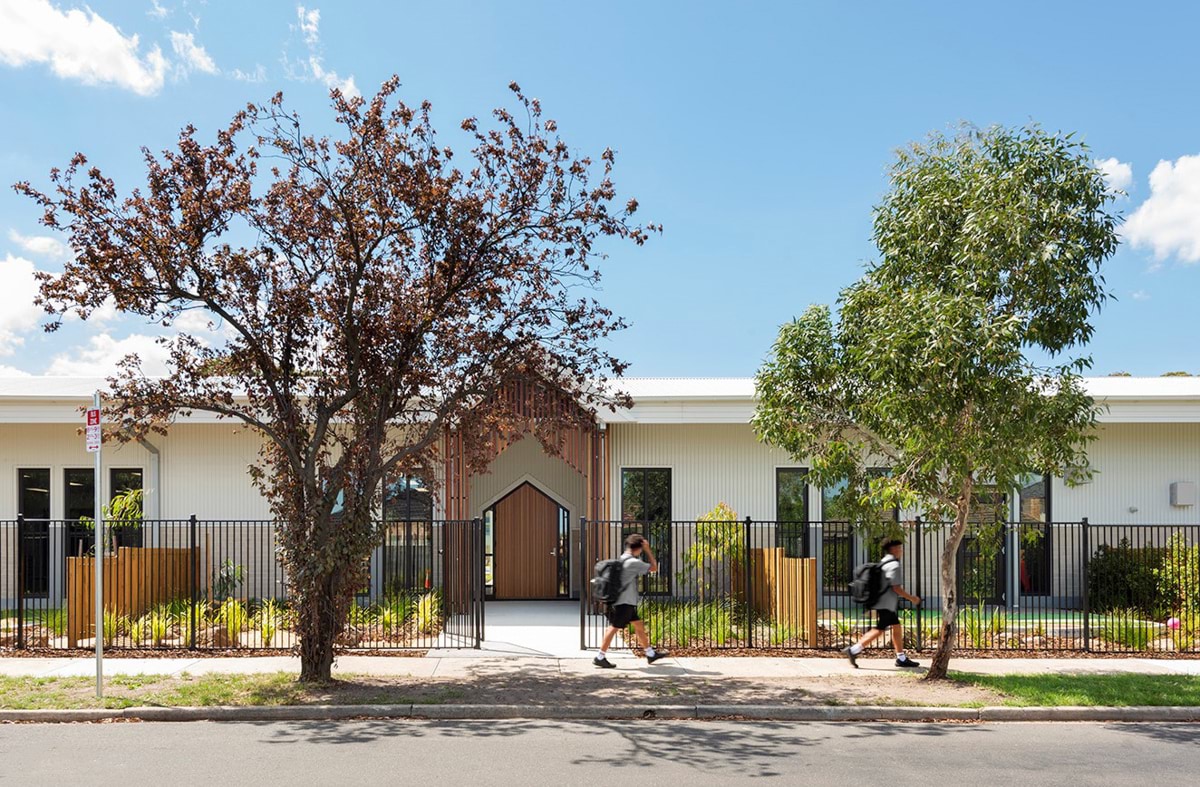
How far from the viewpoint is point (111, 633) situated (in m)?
14.4

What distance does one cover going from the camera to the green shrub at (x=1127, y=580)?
17.4 metres

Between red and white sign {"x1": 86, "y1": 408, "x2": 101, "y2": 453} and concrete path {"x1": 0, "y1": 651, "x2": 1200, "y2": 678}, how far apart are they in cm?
316

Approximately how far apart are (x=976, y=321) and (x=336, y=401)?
6892 mm

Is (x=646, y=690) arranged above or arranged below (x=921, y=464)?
below

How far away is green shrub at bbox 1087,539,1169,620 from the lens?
57.2 ft

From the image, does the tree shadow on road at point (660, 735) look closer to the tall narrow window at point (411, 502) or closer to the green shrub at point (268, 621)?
the green shrub at point (268, 621)

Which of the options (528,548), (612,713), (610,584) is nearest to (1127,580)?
(610,584)

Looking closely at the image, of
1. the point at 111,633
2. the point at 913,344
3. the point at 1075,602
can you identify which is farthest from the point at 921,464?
the point at 111,633

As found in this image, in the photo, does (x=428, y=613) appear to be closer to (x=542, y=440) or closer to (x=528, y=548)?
(x=542, y=440)

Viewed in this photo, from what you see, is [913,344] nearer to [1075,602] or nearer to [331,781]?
[331,781]

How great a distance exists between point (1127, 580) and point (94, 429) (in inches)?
624

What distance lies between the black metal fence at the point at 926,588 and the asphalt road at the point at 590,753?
336cm

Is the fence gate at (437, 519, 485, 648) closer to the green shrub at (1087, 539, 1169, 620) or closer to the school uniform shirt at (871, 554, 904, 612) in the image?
the school uniform shirt at (871, 554, 904, 612)

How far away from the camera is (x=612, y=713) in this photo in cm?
1045
